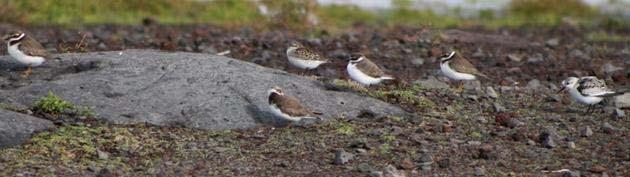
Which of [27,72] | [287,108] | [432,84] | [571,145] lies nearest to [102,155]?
[287,108]

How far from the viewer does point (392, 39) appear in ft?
68.3

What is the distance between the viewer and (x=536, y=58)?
1969cm

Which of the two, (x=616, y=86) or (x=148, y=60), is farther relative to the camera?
(x=616, y=86)

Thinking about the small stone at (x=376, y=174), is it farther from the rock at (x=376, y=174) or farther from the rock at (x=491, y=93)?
the rock at (x=491, y=93)

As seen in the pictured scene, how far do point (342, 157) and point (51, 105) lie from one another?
286 cm

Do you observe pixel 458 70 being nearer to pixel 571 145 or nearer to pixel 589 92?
pixel 589 92

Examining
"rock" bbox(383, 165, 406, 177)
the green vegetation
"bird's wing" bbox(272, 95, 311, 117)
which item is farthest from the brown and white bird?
the green vegetation

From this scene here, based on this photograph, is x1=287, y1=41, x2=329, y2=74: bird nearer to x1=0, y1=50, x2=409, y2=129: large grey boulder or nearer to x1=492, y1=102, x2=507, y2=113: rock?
x1=0, y1=50, x2=409, y2=129: large grey boulder

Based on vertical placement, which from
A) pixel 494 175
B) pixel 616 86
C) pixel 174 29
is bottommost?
pixel 174 29

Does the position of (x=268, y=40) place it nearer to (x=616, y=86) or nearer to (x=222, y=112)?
(x=616, y=86)

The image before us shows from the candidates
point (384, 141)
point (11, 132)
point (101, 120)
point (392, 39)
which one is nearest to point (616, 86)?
point (392, 39)

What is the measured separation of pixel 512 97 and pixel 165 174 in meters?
5.39

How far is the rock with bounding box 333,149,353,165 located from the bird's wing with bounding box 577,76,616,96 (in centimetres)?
378

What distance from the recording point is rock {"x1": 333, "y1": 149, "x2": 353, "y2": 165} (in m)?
11.5
